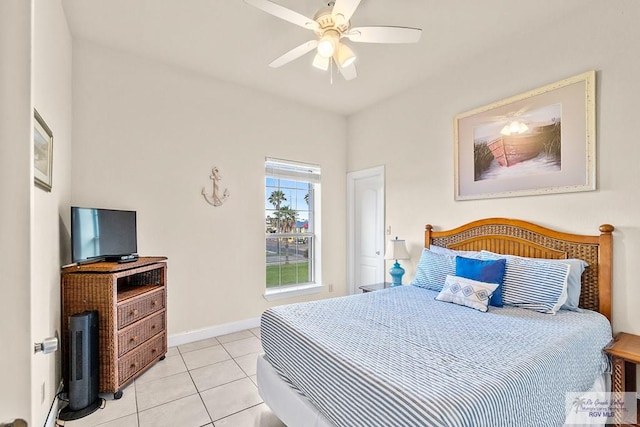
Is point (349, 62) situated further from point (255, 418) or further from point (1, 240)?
point (255, 418)

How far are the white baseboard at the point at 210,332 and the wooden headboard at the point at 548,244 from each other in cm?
248

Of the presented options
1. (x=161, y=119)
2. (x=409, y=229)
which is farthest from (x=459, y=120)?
(x=161, y=119)

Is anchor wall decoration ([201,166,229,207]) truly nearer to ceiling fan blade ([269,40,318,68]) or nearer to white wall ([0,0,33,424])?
ceiling fan blade ([269,40,318,68])

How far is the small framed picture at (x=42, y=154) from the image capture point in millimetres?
1637

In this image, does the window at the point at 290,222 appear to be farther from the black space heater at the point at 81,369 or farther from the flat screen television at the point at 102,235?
the black space heater at the point at 81,369

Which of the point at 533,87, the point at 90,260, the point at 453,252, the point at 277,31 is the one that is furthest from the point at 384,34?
the point at 90,260

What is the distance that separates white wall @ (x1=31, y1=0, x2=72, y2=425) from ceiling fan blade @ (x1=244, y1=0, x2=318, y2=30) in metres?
1.23

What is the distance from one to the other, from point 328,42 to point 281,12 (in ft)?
1.21

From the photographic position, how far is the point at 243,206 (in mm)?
3727

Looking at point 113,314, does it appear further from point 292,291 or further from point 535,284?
point 535,284

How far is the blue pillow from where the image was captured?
2.40 meters

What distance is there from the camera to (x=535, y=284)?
2.28 metres

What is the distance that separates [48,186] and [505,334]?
9.62 feet

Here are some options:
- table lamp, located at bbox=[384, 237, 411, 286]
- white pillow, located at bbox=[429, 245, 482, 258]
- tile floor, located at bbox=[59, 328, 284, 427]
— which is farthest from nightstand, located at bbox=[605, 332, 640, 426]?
tile floor, located at bbox=[59, 328, 284, 427]
